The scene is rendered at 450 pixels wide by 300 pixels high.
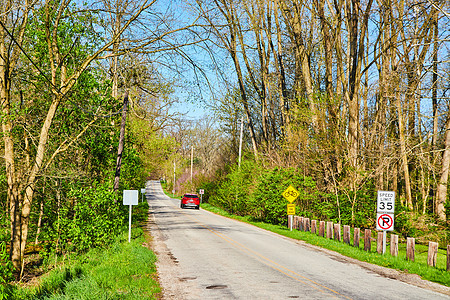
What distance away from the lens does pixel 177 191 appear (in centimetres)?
9006

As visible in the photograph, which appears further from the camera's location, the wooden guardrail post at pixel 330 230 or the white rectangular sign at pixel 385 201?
the wooden guardrail post at pixel 330 230

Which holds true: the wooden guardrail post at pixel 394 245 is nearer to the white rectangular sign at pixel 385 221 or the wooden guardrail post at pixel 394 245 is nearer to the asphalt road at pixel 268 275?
the white rectangular sign at pixel 385 221

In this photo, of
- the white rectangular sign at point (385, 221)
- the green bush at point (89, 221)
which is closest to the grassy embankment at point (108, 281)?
the green bush at point (89, 221)

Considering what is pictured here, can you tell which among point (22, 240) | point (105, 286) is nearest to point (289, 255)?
point (105, 286)

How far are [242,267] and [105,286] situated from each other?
4261 mm

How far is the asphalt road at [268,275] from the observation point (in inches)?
343

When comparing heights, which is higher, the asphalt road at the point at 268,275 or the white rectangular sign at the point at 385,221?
the white rectangular sign at the point at 385,221

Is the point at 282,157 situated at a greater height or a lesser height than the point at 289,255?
greater

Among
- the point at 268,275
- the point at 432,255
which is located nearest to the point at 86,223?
the point at 268,275

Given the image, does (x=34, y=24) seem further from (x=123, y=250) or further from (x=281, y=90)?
(x=281, y=90)

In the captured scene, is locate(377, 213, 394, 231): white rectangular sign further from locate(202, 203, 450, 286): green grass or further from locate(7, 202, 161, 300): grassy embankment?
locate(7, 202, 161, 300): grassy embankment

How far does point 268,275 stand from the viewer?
10.6 m

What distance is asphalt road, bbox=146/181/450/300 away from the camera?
8711 mm

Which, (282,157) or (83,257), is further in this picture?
(282,157)
